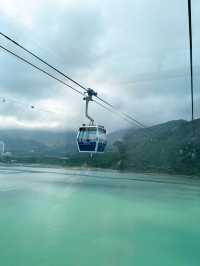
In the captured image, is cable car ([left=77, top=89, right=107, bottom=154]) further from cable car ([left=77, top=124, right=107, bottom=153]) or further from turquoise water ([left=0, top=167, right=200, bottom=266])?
turquoise water ([left=0, top=167, right=200, bottom=266])

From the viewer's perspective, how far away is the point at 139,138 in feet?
396

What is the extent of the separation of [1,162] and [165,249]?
389ft

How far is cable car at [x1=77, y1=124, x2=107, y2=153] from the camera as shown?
1200 cm

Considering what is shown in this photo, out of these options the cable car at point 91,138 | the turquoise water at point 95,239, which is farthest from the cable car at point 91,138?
the turquoise water at point 95,239

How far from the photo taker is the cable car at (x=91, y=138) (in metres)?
12.0

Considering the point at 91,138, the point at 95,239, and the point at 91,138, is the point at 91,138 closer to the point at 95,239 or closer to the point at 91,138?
the point at 91,138

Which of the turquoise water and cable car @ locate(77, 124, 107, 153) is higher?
cable car @ locate(77, 124, 107, 153)

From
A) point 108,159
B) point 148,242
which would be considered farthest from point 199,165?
point 148,242

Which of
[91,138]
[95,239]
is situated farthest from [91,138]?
[95,239]

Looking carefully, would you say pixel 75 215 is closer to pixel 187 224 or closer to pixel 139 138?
pixel 187 224

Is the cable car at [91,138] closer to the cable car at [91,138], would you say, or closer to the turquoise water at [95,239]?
the cable car at [91,138]

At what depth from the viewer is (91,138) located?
40.5 ft

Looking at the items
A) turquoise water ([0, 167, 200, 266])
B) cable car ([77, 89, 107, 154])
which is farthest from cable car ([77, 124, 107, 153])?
turquoise water ([0, 167, 200, 266])

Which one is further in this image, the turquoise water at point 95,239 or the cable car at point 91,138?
the cable car at point 91,138
